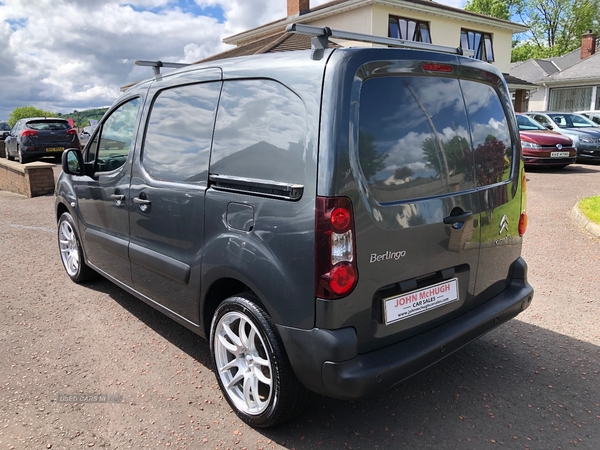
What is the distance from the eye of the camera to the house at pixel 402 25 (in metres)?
22.2

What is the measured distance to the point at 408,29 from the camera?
23.6 metres

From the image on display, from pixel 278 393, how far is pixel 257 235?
825mm

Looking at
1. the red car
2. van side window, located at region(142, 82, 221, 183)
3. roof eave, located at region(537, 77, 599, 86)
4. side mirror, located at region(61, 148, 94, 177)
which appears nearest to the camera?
van side window, located at region(142, 82, 221, 183)

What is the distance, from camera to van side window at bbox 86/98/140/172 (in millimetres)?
3805

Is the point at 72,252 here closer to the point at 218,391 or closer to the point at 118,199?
the point at 118,199

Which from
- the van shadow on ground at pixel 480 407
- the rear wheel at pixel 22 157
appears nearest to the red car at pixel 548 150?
the van shadow on ground at pixel 480 407

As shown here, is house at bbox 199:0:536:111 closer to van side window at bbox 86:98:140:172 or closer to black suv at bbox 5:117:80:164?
black suv at bbox 5:117:80:164

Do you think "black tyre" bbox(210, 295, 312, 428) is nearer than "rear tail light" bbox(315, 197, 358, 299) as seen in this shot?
No

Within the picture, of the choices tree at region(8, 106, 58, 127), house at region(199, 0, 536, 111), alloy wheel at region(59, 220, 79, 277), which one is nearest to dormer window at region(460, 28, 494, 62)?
house at region(199, 0, 536, 111)

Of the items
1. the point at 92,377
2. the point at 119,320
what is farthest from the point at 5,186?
the point at 92,377

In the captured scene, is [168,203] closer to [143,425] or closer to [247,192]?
[247,192]

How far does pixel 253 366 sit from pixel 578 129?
1639 centimetres

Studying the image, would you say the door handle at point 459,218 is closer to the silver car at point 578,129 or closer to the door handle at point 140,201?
the door handle at point 140,201

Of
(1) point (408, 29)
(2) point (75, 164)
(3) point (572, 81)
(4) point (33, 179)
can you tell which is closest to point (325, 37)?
(2) point (75, 164)
